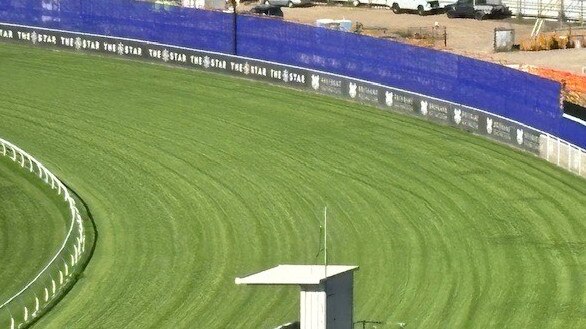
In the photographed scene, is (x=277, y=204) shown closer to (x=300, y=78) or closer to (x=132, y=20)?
(x=300, y=78)

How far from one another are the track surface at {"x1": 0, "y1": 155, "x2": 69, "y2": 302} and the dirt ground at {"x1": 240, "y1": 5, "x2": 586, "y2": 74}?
70.8ft

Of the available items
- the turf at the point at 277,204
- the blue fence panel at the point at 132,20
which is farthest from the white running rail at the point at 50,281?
the blue fence panel at the point at 132,20

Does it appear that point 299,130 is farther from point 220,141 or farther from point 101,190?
point 101,190

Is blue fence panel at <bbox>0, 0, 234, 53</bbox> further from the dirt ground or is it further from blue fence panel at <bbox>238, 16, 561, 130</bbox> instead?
the dirt ground

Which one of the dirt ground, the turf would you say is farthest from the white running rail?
the dirt ground

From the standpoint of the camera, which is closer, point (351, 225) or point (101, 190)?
point (351, 225)

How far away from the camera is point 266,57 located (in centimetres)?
6081

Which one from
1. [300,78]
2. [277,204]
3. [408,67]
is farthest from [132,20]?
[277,204]

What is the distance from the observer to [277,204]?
149 ft

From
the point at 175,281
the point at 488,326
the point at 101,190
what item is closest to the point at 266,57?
the point at 101,190

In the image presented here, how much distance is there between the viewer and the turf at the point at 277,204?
36.9m

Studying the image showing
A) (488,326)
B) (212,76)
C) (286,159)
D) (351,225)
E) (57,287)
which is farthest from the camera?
(212,76)

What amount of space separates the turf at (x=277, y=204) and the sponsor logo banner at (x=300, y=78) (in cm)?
50

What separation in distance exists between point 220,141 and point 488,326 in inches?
786
